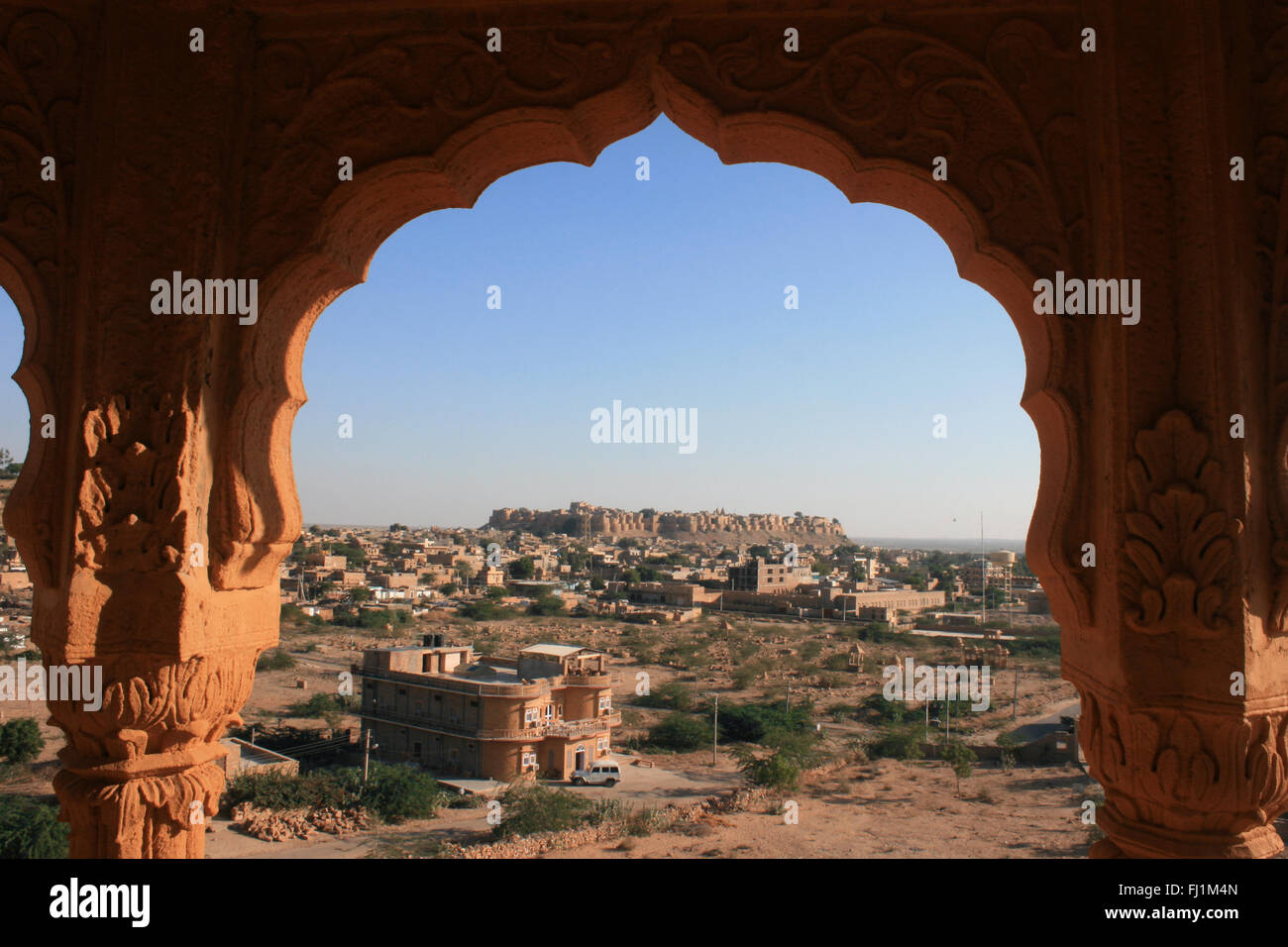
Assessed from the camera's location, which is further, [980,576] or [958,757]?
[980,576]

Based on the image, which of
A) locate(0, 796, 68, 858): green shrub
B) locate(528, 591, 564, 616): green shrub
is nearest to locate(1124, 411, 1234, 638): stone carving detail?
locate(0, 796, 68, 858): green shrub

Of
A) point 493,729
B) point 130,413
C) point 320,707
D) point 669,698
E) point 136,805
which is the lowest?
point 669,698

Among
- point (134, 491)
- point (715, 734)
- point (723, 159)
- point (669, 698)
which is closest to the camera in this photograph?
point (134, 491)

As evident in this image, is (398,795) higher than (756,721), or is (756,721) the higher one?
(398,795)

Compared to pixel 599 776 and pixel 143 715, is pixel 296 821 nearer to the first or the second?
pixel 599 776

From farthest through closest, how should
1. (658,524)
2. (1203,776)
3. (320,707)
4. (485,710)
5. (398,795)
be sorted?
(658,524) < (320,707) < (485,710) < (398,795) < (1203,776)

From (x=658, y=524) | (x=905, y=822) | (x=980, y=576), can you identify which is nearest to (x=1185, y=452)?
(x=905, y=822)
